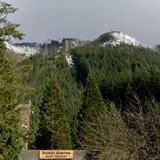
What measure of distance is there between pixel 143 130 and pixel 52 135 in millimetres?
48870

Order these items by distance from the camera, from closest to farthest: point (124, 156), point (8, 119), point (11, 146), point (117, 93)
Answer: point (124, 156), point (8, 119), point (11, 146), point (117, 93)

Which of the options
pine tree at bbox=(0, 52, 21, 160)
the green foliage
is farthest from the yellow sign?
the green foliage

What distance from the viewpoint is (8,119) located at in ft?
83.8

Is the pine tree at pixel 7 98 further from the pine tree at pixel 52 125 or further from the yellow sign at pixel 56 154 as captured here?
the pine tree at pixel 52 125

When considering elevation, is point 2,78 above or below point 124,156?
above

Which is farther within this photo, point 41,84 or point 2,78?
point 41,84

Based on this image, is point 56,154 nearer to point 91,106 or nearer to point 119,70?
point 91,106

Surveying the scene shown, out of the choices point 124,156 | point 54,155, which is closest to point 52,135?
point 54,155

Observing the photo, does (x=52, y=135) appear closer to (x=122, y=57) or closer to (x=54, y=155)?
(x=54, y=155)

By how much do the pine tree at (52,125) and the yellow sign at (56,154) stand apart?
1279 cm

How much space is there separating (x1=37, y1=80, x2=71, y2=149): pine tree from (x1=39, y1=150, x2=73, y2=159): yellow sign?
12787mm

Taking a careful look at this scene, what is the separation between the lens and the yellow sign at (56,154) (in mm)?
48938

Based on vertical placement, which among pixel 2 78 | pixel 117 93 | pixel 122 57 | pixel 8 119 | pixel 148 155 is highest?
pixel 122 57

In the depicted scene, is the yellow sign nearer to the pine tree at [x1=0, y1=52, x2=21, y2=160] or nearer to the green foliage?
the pine tree at [x1=0, y1=52, x2=21, y2=160]
